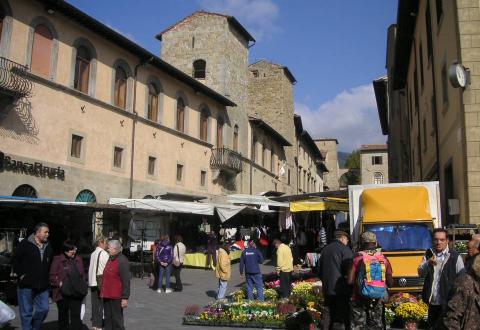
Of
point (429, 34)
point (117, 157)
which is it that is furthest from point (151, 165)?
point (429, 34)

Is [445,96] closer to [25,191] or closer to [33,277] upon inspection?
[33,277]

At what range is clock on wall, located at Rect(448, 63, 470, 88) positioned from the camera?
12.2 meters

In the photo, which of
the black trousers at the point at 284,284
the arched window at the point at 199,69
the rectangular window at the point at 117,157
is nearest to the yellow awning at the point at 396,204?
the black trousers at the point at 284,284

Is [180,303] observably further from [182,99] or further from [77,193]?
[182,99]

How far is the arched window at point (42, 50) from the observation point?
1917 centimetres

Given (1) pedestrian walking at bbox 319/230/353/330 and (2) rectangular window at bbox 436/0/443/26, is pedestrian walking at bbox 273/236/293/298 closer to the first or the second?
(1) pedestrian walking at bbox 319/230/353/330

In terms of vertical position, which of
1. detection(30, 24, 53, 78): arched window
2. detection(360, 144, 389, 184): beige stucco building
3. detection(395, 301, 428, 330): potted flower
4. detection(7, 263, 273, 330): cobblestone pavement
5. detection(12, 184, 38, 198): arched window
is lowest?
detection(7, 263, 273, 330): cobblestone pavement

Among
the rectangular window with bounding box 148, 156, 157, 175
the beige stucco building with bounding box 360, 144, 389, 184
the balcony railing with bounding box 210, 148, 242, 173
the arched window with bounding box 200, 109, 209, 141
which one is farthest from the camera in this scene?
the beige stucco building with bounding box 360, 144, 389, 184

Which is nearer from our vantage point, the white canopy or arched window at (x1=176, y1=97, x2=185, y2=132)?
the white canopy

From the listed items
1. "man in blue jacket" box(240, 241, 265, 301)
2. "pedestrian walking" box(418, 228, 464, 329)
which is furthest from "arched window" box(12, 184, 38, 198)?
"pedestrian walking" box(418, 228, 464, 329)

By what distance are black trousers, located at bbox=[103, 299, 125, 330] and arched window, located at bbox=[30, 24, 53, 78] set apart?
13.8 m

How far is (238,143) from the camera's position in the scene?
3653cm

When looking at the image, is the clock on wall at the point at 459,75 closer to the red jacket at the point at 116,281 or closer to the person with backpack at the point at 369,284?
the person with backpack at the point at 369,284

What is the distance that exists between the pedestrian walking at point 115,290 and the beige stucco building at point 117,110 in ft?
36.4
